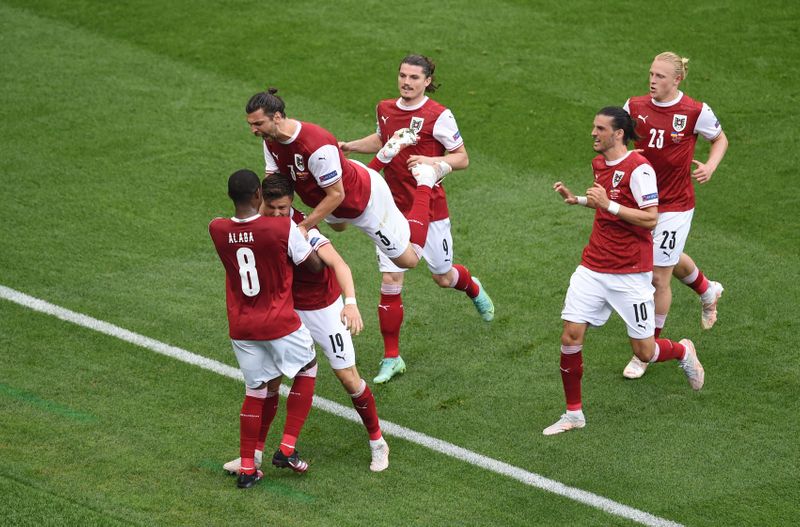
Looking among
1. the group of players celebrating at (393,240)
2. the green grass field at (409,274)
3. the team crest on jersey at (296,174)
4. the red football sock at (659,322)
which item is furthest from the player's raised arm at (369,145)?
the red football sock at (659,322)

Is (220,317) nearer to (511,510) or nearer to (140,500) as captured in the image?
(140,500)

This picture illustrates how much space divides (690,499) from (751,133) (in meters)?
6.83

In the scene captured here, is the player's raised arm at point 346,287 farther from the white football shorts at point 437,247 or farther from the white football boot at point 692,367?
the white football boot at point 692,367

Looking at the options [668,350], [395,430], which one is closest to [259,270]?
[395,430]

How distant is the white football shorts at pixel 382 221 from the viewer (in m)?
8.23

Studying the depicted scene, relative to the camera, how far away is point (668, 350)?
835cm

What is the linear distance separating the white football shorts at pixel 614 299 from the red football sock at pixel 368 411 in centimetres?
155

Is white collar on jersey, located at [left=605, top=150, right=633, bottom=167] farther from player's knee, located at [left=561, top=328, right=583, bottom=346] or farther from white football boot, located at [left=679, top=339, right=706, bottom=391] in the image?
white football boot, located at [left=679, top=339, right=706, bottom=391]

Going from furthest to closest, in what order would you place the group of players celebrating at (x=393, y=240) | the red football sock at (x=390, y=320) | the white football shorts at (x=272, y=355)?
the red football sock at (x=390, y=320) → the white football shorts at (x=272, y=355) → the group of players celebrating at (x=393, y=240)

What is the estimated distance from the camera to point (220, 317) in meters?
9.57

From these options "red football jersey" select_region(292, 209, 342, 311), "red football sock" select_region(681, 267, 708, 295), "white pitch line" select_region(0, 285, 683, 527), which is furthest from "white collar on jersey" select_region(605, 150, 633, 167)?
"white pitch line" select_region(0, 285, 683, 527)

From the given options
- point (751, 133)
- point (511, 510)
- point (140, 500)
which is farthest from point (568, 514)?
point (751, 133)

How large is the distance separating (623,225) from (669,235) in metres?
1.13

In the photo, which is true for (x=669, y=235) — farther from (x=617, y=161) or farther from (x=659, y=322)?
(x=617, y=161)
